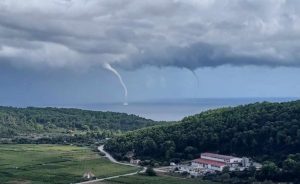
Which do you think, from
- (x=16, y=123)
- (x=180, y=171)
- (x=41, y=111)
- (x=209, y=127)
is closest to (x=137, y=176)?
(x=180, y=171)

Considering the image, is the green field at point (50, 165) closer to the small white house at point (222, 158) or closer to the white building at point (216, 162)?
the white building at point (216, 162)

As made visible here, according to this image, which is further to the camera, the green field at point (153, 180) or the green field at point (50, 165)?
the green field at point (50, 165)

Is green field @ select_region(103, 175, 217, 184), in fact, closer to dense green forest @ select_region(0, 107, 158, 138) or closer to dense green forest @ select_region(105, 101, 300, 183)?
dense green forest @ select_region(105, 101, 300, 183)

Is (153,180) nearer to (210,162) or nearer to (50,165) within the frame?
(210,162)

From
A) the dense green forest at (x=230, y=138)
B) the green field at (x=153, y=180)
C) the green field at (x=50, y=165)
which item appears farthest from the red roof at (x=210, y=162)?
the green field at (x=50, y=165)

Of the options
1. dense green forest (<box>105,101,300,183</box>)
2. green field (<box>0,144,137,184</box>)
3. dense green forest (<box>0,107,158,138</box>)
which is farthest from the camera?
dense green forest (<box>0,107,158,138</box>)

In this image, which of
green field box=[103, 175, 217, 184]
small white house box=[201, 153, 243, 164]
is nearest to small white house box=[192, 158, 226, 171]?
small white house box=[201, 153, 243, 164]

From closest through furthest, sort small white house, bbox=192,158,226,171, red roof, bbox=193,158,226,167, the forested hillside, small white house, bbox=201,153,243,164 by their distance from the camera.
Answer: small white house, bbox=192,158,226,171 → red roof, bbox=193,158,226,167 → small white house, bbox=201,153,243,164 → the forested hillside
